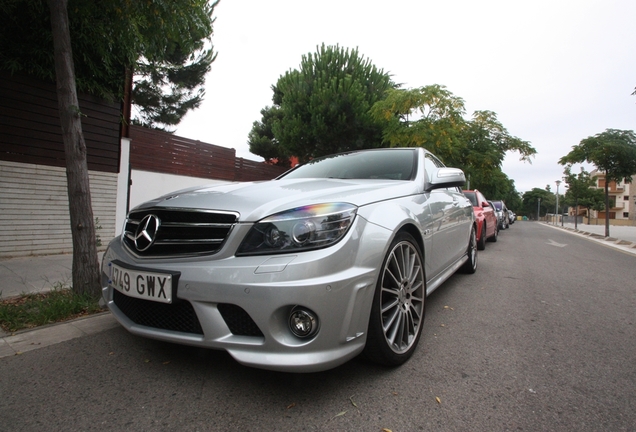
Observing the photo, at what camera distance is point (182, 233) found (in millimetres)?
1850

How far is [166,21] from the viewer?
13.2 ft

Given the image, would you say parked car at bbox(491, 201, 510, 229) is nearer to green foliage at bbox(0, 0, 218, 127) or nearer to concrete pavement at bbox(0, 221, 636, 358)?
green foliage at bbox(0, 0, 218, 127)

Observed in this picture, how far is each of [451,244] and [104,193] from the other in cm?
624

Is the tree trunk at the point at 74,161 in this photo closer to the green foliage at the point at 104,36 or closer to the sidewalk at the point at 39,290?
the sidewalk at the point at 39,290

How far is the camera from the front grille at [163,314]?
1.71 meters

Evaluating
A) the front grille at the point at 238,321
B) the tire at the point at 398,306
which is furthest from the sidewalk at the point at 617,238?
the front grille at the point at 238,321

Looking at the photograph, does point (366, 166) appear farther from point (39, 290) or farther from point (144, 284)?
point (39, 290)

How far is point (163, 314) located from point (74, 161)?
2.12 m

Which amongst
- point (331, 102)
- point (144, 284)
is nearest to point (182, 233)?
point (144, 284)

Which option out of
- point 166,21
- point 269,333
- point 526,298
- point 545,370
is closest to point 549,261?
point 526,298

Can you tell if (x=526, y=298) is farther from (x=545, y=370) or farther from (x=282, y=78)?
(x=282, y=78)

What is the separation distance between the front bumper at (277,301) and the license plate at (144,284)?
0.17 ft

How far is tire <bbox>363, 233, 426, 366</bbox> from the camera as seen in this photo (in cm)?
185

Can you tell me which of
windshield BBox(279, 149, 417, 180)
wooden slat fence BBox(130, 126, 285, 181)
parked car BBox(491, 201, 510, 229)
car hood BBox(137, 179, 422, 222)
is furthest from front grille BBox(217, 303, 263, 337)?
parked car BBox(491, 201, 510, 229)
